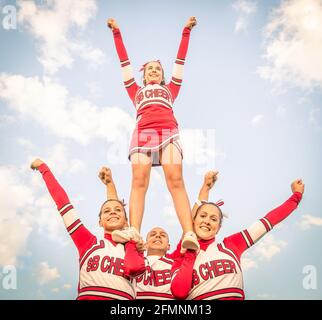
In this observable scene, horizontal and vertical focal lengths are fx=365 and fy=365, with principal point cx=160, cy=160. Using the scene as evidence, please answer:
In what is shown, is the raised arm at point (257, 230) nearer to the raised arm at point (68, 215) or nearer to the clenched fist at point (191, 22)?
the raised arm at point (68, 215)

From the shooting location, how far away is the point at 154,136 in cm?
321

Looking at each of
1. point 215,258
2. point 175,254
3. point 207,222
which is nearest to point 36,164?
point 175,254

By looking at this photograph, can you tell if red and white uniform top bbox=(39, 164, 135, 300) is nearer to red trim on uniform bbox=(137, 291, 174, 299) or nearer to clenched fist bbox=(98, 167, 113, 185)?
red trim on uniform bbox=(137, 291, 174, 299)

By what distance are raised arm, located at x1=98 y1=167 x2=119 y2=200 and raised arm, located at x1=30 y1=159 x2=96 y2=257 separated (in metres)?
0.42

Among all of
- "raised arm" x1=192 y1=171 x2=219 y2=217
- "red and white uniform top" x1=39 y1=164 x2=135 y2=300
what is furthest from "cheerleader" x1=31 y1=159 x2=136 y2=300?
"raised arm" x1=192 y1=171 x2=219 y2=217

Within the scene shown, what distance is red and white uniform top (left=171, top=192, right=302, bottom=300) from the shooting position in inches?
95.7

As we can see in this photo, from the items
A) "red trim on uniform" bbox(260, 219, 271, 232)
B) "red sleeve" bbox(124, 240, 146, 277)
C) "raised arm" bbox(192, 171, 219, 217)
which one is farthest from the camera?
"raised arm" bbox(192, 171, 219, 217)

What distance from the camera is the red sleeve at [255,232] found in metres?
2.76

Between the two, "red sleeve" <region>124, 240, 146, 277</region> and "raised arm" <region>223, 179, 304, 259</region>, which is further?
"raised arm" <region>223, 179, 304, 259</region>

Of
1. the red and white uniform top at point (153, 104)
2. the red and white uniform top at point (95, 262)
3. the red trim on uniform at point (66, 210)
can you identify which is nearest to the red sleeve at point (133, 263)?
the red and white uniform top at point (95, 262)

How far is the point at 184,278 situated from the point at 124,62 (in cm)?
232

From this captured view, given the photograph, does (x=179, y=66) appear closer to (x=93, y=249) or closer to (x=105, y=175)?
(x=105, y=175)

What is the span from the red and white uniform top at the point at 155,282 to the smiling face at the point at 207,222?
1.17 ft
